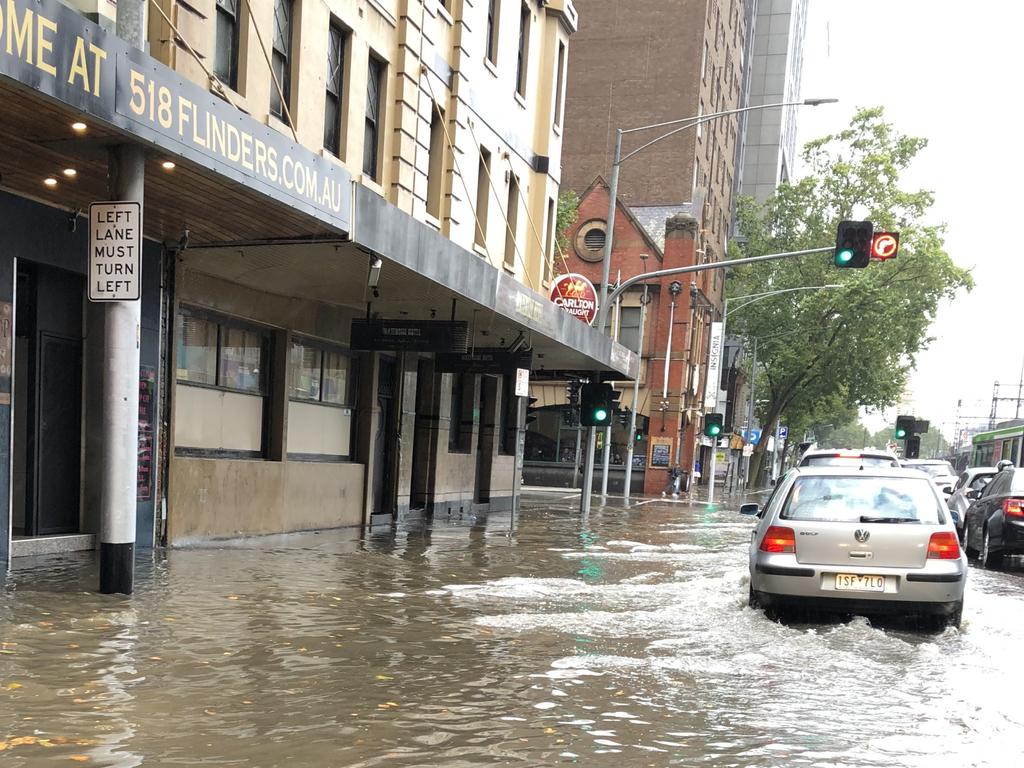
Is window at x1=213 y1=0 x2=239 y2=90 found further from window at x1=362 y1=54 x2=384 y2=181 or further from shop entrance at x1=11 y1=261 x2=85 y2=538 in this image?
window at x1=362 y1=54 x2=384 y2=181

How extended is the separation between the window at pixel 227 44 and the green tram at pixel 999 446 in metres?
23.4

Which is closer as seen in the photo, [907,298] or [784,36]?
[907,298]

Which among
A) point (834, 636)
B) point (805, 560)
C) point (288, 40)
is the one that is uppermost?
point (288, 40)

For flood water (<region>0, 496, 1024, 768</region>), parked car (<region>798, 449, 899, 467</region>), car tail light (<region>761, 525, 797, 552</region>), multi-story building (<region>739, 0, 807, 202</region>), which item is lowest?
flood water (<region>0, 496, 1024, 768</region>)

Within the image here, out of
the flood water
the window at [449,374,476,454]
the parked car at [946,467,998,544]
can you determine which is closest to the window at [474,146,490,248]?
the window at [449,374,476,454]

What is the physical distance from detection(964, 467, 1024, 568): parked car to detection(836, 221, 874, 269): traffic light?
454 cm

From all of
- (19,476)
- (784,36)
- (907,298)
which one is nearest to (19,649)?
(19,476)

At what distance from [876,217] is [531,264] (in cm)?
2937

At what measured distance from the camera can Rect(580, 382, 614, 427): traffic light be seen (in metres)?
23.9

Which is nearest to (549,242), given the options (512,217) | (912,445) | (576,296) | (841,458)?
(576,296)

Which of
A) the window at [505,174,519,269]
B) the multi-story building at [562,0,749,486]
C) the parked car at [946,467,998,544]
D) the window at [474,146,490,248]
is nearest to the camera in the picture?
the parked car at [946,467,998,544]

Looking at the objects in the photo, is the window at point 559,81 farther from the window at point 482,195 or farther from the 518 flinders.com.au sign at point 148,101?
the 518 flinders.com.au sign at point 148,101

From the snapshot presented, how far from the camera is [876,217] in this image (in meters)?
48.8

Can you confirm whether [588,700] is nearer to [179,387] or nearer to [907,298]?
[179,387]
